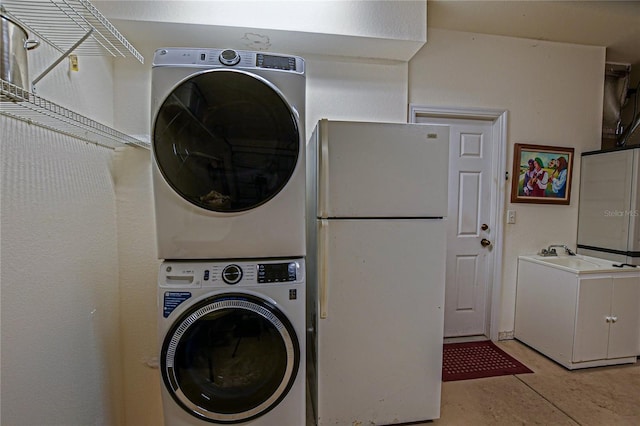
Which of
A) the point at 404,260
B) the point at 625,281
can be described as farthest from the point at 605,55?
the point at 404,260

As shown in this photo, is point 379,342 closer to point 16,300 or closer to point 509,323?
point 16,300

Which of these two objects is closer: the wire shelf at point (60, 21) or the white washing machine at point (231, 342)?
the wire shelf at point (60, 21)

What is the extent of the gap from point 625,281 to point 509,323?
A: 89cm

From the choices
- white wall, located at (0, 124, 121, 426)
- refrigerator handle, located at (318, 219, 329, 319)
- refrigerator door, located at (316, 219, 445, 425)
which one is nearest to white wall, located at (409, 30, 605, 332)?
refrigerator door, located at (316, 219, 445, 425)

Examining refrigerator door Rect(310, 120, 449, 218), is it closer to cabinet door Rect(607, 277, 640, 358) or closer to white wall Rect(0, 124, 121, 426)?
white wall Rect(0, 124, 121, 426)

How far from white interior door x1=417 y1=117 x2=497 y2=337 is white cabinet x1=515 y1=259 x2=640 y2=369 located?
0.46m

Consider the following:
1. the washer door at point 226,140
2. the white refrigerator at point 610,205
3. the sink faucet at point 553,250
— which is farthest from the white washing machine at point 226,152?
the white refrigerator at point 610,205

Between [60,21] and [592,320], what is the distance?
3.61m

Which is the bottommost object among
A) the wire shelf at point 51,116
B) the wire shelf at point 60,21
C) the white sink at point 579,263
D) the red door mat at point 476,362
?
the red door mat at point 476,362

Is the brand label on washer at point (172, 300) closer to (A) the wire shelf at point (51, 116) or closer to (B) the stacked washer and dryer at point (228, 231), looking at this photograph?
(B) the stacked washer and dryer at point (228, 231)

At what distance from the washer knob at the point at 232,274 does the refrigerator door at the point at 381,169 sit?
0.48 metres

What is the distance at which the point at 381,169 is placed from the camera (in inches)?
57.9

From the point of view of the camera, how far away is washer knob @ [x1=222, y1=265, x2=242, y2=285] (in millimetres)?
1234

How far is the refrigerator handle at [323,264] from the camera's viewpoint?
4.71 ft
